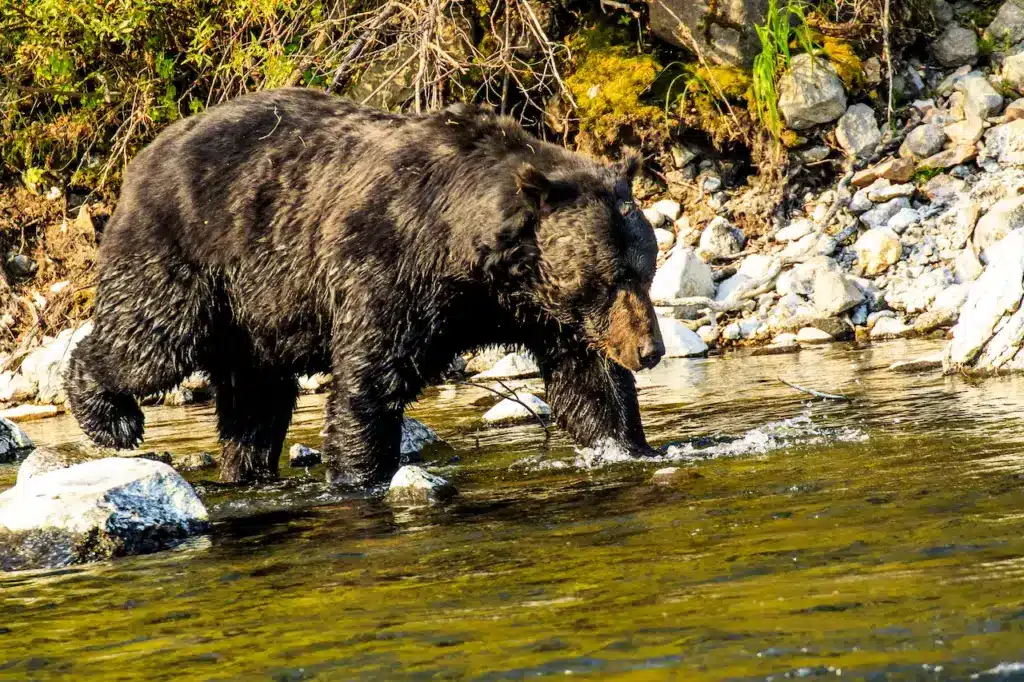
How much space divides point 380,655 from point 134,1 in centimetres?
1117

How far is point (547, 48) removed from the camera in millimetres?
11961

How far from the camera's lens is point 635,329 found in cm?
617

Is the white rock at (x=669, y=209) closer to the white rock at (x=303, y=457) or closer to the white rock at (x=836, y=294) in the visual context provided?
the white rock at (x=836, y=294)

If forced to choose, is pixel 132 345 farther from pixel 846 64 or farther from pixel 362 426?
pixel 846 64

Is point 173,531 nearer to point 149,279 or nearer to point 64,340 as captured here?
point 149,279

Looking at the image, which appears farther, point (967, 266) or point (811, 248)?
point (811, 248)

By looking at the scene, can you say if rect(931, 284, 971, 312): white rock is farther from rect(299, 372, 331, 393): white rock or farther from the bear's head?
rect(299, 372, 331, 393): white rock

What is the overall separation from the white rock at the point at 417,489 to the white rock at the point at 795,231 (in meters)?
7.13

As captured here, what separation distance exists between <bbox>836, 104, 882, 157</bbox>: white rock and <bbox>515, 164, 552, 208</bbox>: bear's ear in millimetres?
7432

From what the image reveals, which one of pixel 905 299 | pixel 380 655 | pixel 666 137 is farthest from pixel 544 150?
pixel 666 137

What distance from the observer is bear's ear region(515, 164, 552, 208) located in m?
6.01

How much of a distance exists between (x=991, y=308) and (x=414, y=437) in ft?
11.4

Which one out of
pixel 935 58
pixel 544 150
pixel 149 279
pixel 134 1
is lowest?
pixel 149 279

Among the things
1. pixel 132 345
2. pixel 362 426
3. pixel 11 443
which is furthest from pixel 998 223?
pixel 11 443
